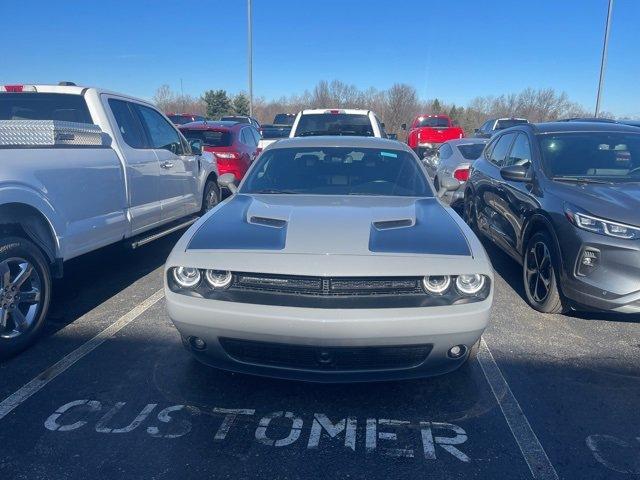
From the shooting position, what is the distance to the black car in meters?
3.96

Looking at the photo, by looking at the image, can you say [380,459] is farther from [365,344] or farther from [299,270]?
[299,270]

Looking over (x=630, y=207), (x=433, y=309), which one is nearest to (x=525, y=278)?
(x=630, y=207)

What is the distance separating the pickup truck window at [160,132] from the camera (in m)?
6.05

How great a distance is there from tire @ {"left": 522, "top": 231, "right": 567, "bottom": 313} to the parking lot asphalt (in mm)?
387

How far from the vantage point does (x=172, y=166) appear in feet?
21.0

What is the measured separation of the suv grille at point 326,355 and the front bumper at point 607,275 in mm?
1858

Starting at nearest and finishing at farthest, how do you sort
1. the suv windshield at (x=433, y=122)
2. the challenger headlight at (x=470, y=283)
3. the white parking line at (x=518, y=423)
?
1. the white parking line at (x=518, y=423)
2. the challenger headlight at (x=470, y=283)
3. the suv windshield at (x=433, y=122)

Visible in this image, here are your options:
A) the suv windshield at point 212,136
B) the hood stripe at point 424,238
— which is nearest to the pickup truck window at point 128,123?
the hood stripe at point 424,238

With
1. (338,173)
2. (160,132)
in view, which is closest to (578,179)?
(338,173)

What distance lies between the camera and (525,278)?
5059 mm

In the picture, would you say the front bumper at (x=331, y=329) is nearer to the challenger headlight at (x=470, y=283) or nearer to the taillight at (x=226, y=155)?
the challenger headlight at (x=470, y=283)

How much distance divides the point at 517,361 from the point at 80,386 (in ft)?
9.88

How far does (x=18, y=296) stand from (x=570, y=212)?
4.32 meters

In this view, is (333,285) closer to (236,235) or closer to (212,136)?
(236,235)
